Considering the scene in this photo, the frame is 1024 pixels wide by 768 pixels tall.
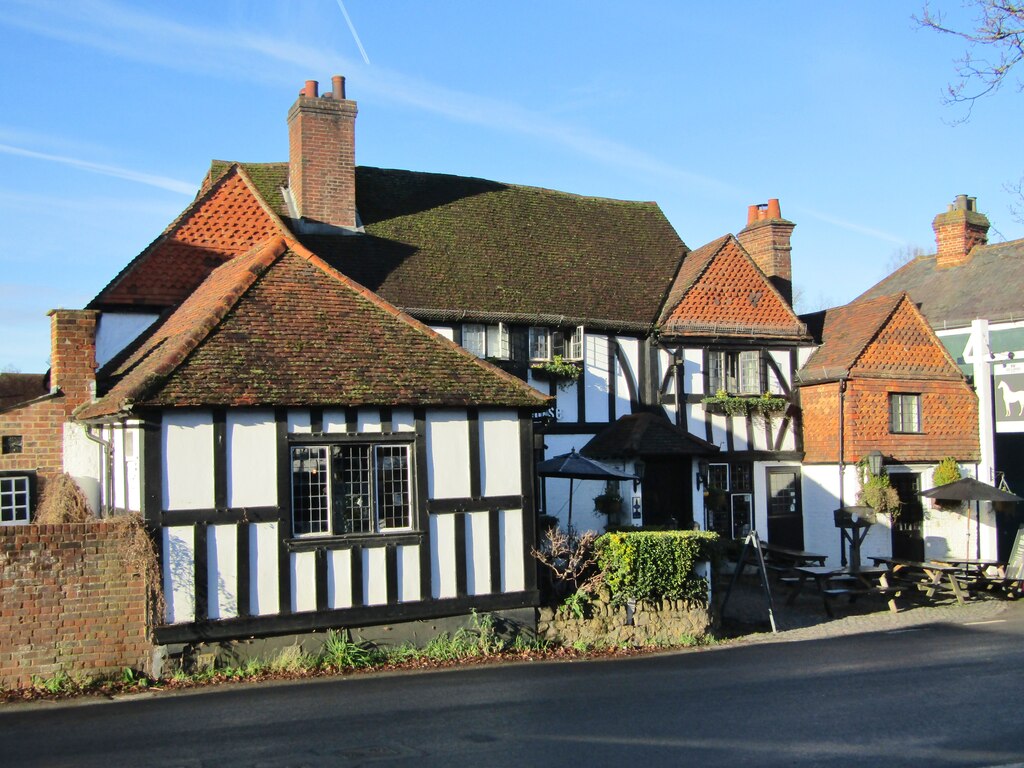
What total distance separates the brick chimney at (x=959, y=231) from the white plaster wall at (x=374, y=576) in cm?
2308

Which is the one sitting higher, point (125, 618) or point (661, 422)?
point (661, 422)

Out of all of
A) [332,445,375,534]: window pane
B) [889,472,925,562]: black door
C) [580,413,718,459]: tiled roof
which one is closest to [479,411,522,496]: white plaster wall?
[332,445,375,534]: window pane

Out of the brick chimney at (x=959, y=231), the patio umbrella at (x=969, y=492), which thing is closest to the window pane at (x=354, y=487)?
the patio umbrella at (x=969, y=492)

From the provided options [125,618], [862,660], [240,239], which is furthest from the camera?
[240,239]

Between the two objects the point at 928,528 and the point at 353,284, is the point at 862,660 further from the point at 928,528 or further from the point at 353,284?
the point at 928,528

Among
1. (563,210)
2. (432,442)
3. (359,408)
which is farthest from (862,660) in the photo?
(563,210)

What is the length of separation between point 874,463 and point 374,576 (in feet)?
43.8

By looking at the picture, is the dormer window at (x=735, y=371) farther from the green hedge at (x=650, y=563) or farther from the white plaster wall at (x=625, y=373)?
the green hedge at (x=650, y=563)

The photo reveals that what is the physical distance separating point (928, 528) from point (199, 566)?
58.9 feet

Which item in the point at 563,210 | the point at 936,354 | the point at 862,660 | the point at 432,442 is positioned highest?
the point at 563,210

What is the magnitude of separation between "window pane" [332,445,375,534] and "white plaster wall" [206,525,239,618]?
1.52 meters

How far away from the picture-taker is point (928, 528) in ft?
80.9

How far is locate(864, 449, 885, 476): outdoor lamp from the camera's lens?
23.1 meters

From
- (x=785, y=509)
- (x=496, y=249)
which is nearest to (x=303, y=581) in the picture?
(x=496, y=249)
